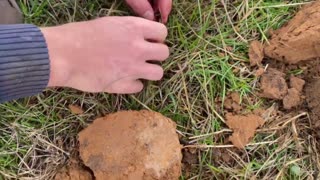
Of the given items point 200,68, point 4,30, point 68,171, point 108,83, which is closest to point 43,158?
point 68,171

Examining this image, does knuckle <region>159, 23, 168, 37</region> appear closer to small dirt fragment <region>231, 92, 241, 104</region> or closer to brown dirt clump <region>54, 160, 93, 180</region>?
small dirt fragment <region>231, 92, 241, 104</region>

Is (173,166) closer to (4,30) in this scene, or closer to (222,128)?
(222,128)

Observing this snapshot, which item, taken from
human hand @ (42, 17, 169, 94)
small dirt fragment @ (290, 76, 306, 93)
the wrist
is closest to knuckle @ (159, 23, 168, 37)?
human hand @ (42, 17, 169, 94)

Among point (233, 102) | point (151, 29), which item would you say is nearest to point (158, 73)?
point (151, 29)

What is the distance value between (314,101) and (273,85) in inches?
4.7

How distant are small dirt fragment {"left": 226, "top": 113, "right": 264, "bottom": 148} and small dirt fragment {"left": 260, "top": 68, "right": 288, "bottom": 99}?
0.07m

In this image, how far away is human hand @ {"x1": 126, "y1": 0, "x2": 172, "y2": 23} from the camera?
1558 mm

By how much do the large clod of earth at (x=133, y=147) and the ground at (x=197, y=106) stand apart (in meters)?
0.07

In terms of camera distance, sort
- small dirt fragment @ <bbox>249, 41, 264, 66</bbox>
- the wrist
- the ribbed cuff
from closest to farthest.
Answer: the ribbed cuff < the wrist < small dirt fragment @ <bbox>249, 41, 264, 66</bbox>

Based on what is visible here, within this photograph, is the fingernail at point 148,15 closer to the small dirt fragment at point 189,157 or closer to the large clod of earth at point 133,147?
the large clod of earth at point 133,147

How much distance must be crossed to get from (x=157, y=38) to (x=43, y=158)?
1.55 feet

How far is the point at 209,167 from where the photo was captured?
1.55 meters

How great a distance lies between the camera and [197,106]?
1589 mm

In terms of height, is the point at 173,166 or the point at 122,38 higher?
the point at 122,38
